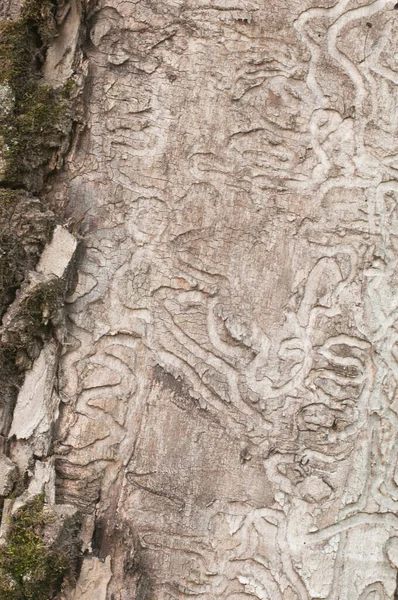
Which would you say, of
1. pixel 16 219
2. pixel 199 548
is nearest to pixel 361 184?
pixel 16 219

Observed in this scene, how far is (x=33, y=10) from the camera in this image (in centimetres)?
152

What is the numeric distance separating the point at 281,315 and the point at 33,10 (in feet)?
3.01

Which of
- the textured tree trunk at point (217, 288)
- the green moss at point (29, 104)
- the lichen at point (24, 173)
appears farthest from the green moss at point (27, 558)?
the green moss at point (29, 104)

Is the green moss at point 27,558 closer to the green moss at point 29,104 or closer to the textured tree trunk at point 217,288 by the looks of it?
the textured tree trunk at point 217,288

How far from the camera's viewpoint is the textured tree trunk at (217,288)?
62.1 inches

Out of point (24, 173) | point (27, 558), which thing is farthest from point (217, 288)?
point (27, 558)

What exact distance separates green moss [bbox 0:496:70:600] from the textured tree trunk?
0.09 metres

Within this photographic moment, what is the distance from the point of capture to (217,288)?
1.60 m

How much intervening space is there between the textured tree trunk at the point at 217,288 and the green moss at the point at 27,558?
95 millimetres

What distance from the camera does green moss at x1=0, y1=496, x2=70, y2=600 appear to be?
1.46m

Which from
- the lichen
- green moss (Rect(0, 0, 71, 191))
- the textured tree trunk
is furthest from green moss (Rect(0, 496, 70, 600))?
green moss (Rect(0, 0, 71, 191))

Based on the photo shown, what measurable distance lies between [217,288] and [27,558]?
29.4 inches

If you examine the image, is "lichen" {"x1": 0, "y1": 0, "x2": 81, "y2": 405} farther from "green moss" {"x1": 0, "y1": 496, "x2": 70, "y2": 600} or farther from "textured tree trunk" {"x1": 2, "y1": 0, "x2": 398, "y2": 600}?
"green moss" {"x1": 0, "y1": 496, "x2": 70, "y2": 600}

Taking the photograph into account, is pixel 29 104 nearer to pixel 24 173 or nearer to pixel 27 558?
pixel 24 173
